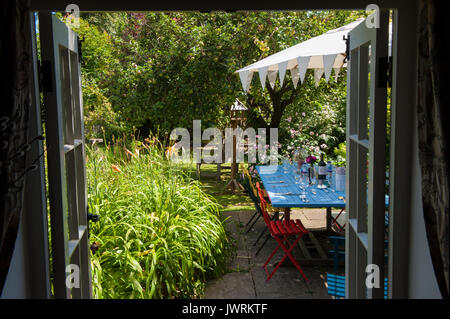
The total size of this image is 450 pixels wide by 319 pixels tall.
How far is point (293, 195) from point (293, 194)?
0.04 m

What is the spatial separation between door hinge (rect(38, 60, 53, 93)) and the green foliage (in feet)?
5.87

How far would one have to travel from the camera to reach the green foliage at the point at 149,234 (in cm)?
368

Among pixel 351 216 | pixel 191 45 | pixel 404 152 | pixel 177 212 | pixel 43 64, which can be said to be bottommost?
pixel 177 212

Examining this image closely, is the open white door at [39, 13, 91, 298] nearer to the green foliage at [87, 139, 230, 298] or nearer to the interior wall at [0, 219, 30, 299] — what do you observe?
the interior wall at [0, 219, 30, 299]

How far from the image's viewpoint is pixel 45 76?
1986mm

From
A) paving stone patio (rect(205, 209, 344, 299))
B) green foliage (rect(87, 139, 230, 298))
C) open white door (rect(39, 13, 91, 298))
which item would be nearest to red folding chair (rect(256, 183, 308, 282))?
paving stone patio (rect(205, 209, 344, 299))

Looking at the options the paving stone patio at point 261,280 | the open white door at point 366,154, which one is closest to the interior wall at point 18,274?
the open white door at point 366,154

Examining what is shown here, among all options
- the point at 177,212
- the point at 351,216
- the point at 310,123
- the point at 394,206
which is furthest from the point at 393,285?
the point at 310,123

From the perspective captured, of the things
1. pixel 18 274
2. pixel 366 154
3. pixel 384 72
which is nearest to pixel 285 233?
pixel 366 154

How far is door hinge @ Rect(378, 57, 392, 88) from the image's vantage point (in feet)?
6.78

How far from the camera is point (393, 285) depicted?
82.4 inches

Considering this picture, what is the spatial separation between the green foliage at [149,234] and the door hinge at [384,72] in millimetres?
2370
